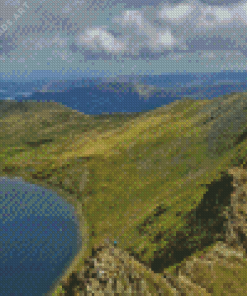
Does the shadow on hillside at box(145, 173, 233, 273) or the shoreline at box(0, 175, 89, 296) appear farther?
the shoreline at box(0, 175, 89, 296)

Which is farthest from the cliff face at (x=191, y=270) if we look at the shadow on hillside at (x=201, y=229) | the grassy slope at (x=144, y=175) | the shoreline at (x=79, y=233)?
the shoreline at (x=79, y=233)

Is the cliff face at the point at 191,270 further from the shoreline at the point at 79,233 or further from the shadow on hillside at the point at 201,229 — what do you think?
the shoreline at the point at 79,233

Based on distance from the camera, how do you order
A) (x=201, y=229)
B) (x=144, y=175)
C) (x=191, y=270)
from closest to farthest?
(x=191, y=270) → (x=201, y=229) → (x=144, y=175)

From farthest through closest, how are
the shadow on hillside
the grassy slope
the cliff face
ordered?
the grassy slope < the shadow on hillside < the cliff face

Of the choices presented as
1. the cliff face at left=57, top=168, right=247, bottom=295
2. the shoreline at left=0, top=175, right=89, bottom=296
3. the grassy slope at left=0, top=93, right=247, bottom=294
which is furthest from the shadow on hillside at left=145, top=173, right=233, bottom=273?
the shoreline at left=0, top=175, right=89, bottom=296

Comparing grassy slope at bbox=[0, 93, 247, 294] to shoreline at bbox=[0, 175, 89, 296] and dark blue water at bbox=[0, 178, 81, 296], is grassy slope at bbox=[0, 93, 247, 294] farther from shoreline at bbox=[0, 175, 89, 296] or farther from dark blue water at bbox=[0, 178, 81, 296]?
dark blue water at bbox=[0, 178, 81, 296]

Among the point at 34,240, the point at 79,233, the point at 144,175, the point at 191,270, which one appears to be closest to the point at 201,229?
the point at 191,270

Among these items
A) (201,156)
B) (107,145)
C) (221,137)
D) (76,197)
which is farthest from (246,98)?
(76,197)

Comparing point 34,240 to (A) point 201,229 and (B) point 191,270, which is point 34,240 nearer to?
(A) point 201,229
